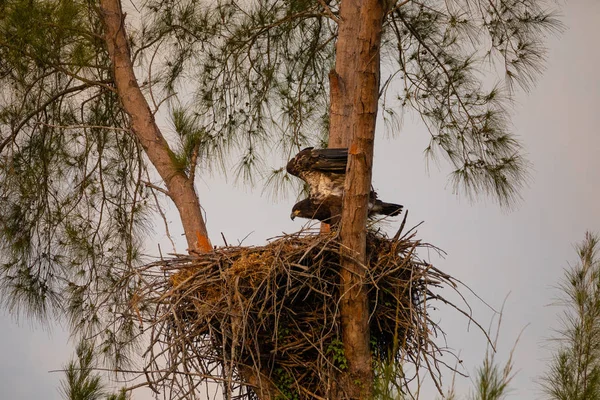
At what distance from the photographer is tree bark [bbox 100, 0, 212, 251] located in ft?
15.5

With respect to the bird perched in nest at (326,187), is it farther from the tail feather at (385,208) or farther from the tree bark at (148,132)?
the tree bark at (148,132)

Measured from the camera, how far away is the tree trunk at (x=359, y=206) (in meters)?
3.73

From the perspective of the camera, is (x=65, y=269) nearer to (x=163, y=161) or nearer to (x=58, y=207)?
(x=58, y=207)

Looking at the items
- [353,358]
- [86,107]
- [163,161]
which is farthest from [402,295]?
[86,107]

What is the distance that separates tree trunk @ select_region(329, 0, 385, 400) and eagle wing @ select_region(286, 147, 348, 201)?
0.22 meters

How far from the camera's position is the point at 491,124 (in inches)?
213

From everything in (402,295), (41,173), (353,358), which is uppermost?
(41,173)

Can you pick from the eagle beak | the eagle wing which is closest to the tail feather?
the eagle wing

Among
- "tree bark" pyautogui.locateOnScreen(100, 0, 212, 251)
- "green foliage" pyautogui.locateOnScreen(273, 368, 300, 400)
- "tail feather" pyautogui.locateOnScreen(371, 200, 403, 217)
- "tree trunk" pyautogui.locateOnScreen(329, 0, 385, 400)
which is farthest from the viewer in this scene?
"tree bark" pyautogui.locateOnScreen(100, 0, 212, 251)

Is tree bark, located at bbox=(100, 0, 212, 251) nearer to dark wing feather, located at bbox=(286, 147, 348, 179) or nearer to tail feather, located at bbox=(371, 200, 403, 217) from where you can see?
dark wing feather, located at bbox=(286, 147, 348, 179)

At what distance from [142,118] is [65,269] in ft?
4.57

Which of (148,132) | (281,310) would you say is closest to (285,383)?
(281,310)

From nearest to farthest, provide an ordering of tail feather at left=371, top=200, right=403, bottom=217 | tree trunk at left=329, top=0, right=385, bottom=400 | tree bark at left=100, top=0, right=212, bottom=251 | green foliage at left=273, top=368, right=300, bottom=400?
tree trunk at left=329, top=0, right=385, bottom=400 < green foliage at left=273, top=368, right=300, bottom=400 < tail feather at left=371, top=200, right=403, bottom=217 < tree bark at left=100, top=0, right=212, bottom=251

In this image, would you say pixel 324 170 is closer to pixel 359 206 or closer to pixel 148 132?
pixel 359 206
